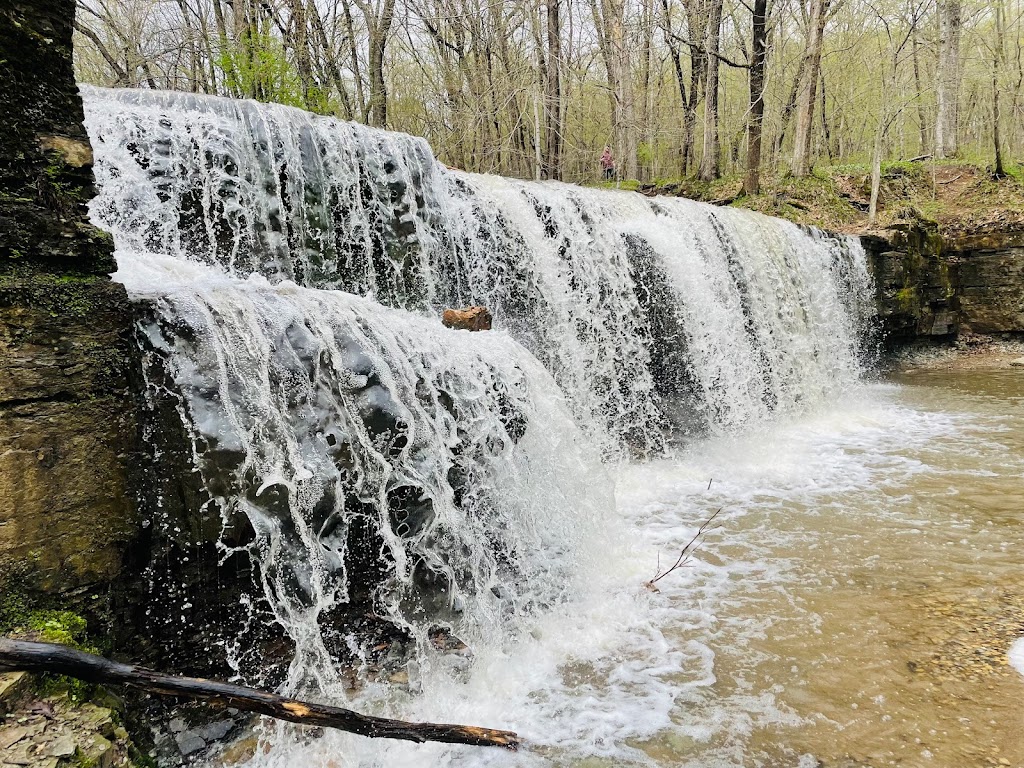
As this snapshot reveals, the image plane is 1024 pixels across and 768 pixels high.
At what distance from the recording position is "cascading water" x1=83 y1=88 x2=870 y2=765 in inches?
107

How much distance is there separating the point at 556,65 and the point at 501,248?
30.0 feet

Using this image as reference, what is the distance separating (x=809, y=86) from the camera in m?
12.8

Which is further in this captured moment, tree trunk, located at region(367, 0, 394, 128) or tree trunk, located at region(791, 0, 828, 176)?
tree trunk, located at region(367, 0, 394, 128)

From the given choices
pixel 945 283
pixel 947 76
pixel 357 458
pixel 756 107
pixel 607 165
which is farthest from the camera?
pixel 607 165

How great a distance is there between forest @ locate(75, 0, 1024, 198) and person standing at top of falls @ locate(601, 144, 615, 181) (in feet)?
1.19

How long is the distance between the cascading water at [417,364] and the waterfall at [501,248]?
24 millimetres

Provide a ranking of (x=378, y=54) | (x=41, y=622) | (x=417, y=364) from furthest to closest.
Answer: (x=378, y=54)
(x=417, y=364)
(x=41, y=622)

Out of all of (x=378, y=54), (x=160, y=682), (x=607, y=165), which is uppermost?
(x=378, y=54)

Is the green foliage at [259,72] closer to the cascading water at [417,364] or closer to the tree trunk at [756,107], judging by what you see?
the cascading water at [417,364]

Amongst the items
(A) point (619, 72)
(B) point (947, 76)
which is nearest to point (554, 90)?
(A) point (619, 72)

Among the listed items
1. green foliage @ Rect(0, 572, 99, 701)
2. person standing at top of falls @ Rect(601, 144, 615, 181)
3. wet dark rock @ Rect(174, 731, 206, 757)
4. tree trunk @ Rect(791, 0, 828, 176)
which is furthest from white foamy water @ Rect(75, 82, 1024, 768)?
person standing at top of falls @ Rect(601, 144, 615, 181)

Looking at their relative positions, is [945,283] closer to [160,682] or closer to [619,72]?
[619,72]

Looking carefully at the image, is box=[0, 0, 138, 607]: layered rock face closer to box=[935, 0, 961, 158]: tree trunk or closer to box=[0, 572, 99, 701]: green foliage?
box=[0, 572, 99, 701]: green foliage

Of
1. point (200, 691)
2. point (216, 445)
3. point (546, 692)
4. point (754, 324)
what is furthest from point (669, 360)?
point (200, 691)
